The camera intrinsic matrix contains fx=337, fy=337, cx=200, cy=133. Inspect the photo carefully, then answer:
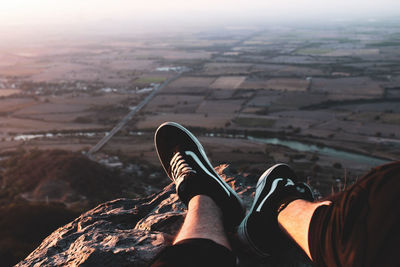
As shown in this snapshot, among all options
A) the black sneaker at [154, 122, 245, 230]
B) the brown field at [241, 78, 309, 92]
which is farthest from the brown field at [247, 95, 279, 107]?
the black sneaker at [154, 122, 245, 230]

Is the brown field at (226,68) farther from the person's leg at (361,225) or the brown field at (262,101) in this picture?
the person's leg at (361,225)

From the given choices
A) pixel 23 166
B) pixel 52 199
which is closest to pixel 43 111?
pixel 23 166

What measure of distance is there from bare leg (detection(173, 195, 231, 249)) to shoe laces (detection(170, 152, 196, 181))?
→ 0.56m

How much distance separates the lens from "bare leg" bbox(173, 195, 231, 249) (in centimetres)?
215

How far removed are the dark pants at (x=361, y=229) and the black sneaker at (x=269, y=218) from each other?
0.80 metres

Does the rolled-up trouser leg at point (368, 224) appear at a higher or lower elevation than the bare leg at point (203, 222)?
higher

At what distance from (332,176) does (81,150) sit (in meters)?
20.5

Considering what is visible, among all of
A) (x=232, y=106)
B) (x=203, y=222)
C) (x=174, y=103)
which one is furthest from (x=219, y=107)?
(x=203, y=222)

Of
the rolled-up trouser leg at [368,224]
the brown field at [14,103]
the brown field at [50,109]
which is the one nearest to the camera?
the rolled-up trouser leg at [368,224]

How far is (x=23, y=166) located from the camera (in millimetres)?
22672

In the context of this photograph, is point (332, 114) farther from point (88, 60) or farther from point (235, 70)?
point (88, 60)

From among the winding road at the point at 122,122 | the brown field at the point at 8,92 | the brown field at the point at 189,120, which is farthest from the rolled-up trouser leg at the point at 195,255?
the brown field at the point at 8,92

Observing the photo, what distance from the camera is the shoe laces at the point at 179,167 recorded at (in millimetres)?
3504

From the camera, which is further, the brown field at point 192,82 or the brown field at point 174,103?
the brown field at point 192,82
